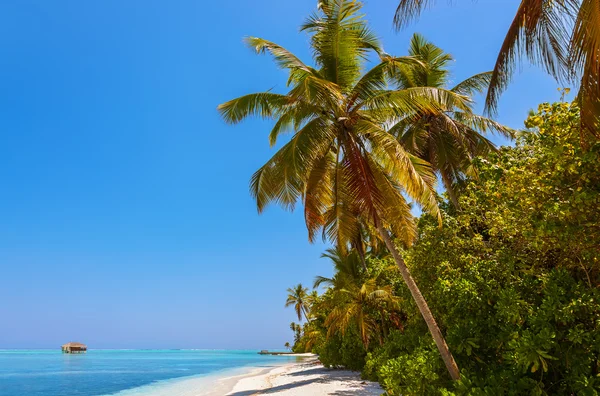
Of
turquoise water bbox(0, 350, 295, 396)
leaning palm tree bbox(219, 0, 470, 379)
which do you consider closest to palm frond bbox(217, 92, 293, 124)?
leaning palm tree bbox(219, 0, 470, 379)

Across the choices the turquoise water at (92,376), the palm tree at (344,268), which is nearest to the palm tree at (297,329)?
the turquoise water at (92,376)

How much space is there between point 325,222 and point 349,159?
100.0 inches

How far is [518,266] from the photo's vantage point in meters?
7.79

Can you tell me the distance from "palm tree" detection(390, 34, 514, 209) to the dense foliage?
15.0 ft

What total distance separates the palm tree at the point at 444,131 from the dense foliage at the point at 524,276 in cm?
456

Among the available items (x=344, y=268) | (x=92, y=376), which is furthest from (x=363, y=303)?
(x=92, y=376)

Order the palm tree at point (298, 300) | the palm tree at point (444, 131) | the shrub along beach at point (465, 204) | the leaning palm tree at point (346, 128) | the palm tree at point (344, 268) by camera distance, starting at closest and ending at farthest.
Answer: the shrub along beach at point (465, 204)
the leaning palm tree at point (346, 128)
the palm tree at point (444, 131)
the palm tree at point (344, 268)
the palm tree at point (298, 300)

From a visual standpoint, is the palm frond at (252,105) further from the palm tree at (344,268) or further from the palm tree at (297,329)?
the palm tree at (297,329)

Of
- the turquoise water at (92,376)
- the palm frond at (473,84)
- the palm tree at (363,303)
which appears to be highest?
the palm frond at (473,84)

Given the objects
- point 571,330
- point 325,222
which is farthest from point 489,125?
point 571,330

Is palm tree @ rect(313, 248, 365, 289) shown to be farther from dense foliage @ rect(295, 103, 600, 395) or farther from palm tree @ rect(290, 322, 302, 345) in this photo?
palm tree @ rect(290, 322, 302, 345)

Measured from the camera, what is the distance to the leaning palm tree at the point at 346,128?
9039 millimetres

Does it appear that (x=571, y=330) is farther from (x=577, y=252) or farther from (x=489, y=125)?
(x=489, y=125)

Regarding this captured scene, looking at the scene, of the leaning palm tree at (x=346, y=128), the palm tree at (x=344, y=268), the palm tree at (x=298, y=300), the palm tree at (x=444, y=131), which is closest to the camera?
the leaning palm tree at (x=346, y=128)
